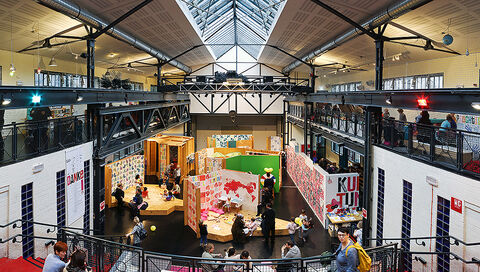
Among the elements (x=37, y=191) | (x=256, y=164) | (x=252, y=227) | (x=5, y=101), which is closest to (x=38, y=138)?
(x=37, y=191)

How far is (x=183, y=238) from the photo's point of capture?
39.1 feet

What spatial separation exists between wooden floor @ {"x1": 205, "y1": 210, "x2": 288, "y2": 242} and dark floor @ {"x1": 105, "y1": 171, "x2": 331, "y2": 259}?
0.23 m

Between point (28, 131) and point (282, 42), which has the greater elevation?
point (282, 42)

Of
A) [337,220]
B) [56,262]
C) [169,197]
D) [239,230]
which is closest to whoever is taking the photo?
[56,262]

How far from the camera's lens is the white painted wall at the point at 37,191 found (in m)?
7.13

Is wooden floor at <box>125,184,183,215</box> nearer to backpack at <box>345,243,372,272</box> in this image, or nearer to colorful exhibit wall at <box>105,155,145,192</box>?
colorful exhibit wall at <box>105,155,145,192</box>

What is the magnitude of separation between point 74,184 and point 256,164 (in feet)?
32.6

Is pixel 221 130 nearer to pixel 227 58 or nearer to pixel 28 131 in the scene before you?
pixel 227 58

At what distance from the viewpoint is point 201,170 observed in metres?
21.8

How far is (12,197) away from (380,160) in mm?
10336

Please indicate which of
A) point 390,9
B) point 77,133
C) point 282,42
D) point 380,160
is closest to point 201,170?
point 282,42

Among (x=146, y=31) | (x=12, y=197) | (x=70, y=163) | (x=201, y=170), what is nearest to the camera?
(x=12, y=197)

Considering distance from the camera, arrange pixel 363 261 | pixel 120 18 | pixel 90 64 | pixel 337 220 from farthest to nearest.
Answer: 1. pixel 337 220
2. pixel 120 18
3. pixel 90 64
4. pixel 363 261

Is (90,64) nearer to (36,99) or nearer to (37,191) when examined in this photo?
(36,99)
